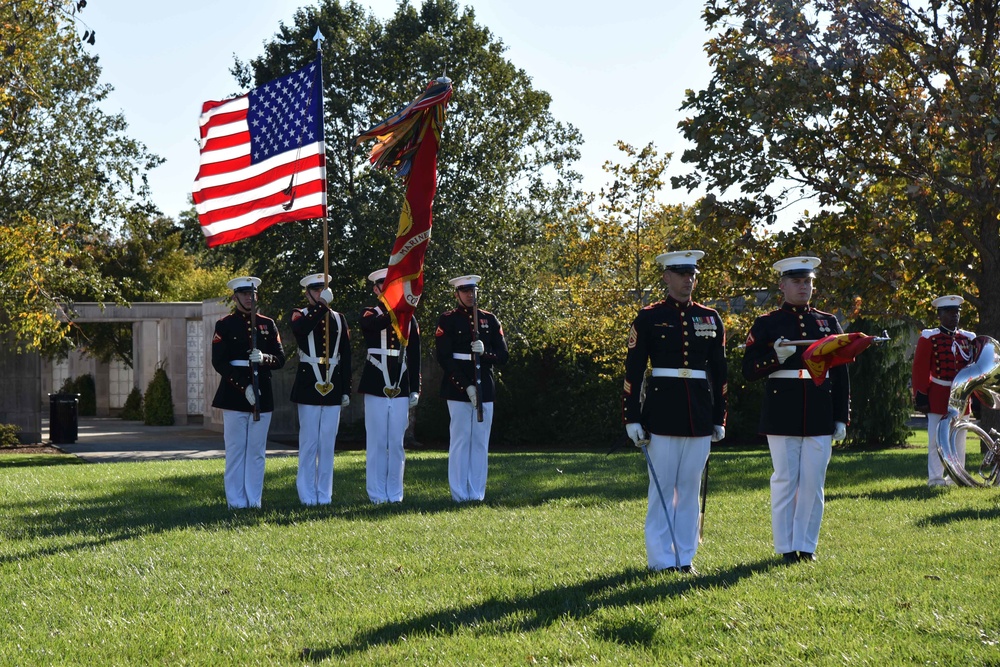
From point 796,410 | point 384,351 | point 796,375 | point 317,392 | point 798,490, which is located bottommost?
point 798,490

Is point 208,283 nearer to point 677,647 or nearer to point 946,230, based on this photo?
point 946,230

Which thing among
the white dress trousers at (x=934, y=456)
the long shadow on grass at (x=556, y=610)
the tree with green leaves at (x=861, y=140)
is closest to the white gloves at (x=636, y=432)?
the long shadow on grass at (x=556, y=610)

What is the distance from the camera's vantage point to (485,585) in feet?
22.0

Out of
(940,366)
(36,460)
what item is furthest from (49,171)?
(940,366)

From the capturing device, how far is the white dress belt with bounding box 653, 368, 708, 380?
24.0 feet

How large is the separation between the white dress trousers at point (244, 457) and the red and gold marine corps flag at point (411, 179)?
1.68 m

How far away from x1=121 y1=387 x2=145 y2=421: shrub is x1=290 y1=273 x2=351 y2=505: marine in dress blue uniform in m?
26.6

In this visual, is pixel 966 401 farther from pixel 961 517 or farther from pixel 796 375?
pixel 796 375

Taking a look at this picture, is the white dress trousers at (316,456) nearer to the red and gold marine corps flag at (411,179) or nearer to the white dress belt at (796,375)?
the red and gold marine corps flag at (411,179)

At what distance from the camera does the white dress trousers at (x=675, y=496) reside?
718 centimetres

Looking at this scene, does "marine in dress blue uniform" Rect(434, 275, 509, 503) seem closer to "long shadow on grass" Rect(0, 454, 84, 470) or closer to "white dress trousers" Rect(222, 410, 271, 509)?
"white dress trousers" Rect(222, 410, 271, 509)

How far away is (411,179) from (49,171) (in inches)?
573

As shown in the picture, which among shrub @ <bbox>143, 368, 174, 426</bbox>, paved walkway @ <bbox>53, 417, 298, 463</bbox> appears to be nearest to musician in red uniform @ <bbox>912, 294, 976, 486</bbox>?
paved walkway @ <bbox>53, 417, 298, 463</bbox>

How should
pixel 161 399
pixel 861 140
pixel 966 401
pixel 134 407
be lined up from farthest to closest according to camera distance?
1. pixel 134 407
2. pixel 161 399
3. pixel 861 140
4. pixel 966 401
